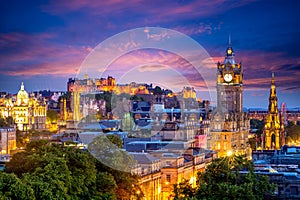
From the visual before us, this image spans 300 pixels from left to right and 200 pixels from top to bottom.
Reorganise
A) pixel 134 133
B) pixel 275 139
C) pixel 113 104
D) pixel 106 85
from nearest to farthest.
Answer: pixel 134 133 → pixel 275 139 → pixel 113 104 → pixel 106 85

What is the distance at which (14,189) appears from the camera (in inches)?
1380

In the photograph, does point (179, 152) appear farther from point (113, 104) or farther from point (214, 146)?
point (113, 104)

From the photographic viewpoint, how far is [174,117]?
387 ft

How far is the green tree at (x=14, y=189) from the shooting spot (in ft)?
115

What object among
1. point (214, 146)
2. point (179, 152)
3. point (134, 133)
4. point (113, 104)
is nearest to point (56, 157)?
point (179, 152)

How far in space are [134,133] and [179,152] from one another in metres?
28.4

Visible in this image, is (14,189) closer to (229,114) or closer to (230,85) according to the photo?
(229,114)

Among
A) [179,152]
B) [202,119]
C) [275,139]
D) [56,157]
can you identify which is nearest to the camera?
[56,157]

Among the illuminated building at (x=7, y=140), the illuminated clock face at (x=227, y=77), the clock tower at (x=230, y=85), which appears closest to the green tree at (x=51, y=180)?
the illuminated building at (x=7, y=140)

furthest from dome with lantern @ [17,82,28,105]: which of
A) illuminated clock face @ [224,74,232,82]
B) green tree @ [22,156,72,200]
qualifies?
green tree @ [22,156,72,200]

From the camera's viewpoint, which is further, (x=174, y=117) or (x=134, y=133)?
(x=174, y=117)

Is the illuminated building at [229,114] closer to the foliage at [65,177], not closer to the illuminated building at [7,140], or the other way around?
the illuminated building at [7,140]

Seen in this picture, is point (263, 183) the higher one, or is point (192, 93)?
point (192, 93)

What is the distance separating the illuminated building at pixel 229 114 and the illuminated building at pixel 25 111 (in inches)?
2447
